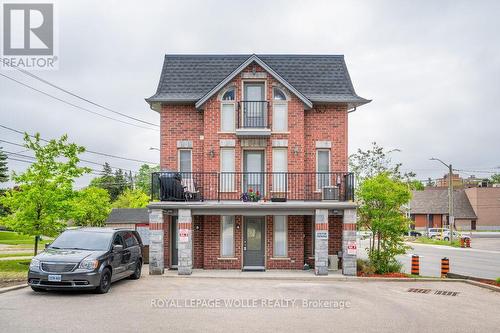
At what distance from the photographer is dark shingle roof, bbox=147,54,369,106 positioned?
21.2m

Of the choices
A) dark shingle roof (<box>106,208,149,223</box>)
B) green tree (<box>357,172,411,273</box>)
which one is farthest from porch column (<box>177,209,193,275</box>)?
dark shingle roof (<box>106,208,149,223</box>)

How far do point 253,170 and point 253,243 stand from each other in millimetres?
3055

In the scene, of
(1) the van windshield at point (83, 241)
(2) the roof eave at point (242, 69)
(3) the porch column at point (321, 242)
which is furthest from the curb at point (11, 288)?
(3) the porch column at point (321, 242)

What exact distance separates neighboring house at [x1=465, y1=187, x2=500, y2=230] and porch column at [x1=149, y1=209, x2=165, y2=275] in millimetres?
66664

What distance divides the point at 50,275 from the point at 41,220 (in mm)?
8176

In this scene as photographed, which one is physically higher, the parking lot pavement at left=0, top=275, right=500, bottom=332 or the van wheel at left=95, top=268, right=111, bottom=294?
the van wheel at left=95, top=268, right=111, bottom=294

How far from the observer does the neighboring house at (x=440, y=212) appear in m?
74.8

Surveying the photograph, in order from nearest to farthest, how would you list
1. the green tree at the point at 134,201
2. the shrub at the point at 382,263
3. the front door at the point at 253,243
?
the shrub at the point at 382,263 < the front door at the point at 253,243 < the green tree at the point at 134,201

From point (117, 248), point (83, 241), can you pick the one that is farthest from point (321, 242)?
point (83, 241)

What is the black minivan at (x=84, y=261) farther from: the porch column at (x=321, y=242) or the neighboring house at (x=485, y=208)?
the neighboring house at (x=485, y=208)

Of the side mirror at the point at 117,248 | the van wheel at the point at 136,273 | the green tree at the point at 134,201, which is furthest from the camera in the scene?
the green tree at the point at 134,201

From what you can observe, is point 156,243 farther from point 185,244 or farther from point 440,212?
point 440,212

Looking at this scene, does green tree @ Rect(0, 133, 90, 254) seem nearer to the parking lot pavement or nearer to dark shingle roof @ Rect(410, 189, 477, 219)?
the parking lot pavement

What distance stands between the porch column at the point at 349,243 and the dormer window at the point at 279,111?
14.8ft
